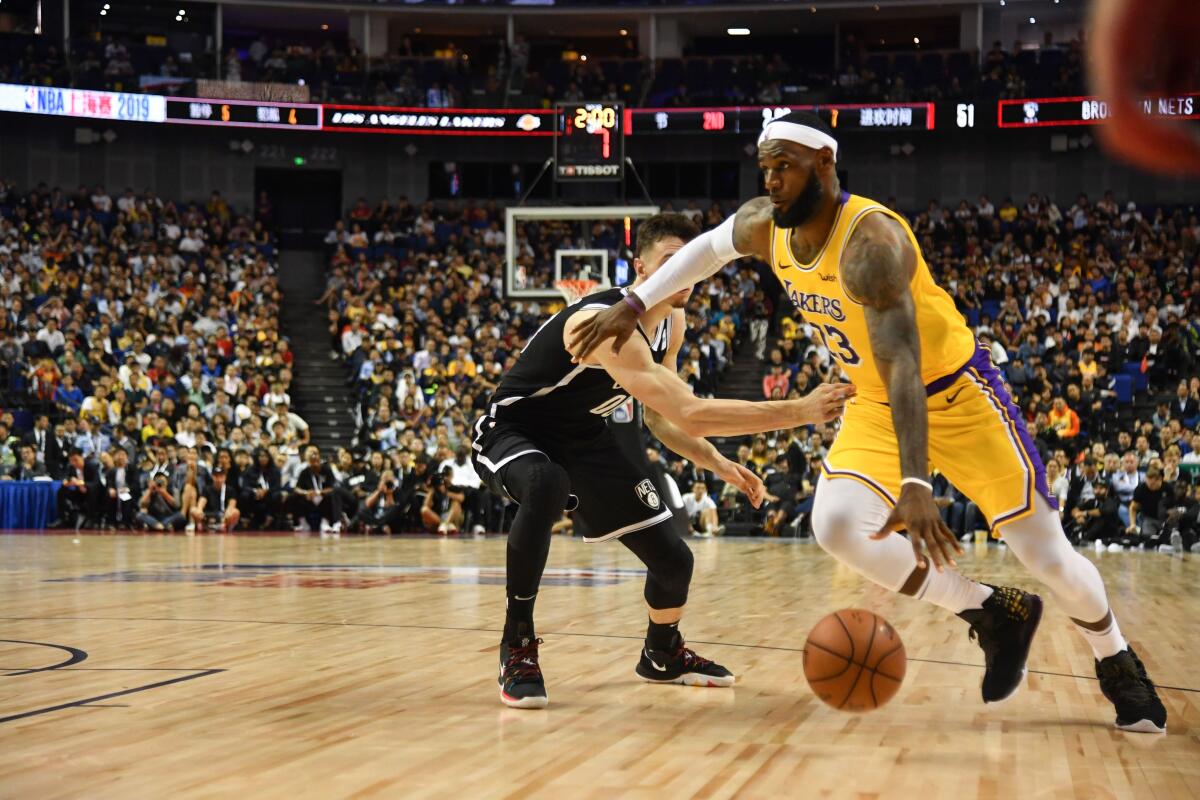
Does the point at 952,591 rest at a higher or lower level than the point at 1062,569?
lower

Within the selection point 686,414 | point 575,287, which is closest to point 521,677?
point 686,414

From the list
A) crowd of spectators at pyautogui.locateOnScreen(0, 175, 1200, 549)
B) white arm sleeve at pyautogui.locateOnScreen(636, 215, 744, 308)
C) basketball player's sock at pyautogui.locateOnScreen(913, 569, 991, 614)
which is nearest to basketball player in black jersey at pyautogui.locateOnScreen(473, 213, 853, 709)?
white arm sleeve at pyautogui.locateOnScreen(636, 215, 744, 308)

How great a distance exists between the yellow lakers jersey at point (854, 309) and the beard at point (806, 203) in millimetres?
96

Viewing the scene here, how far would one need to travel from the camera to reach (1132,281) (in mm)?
24453

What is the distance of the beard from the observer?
15.1 feet

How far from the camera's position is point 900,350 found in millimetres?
4203

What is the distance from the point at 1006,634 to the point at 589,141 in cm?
1814

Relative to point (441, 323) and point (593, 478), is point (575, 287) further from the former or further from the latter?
point (593, 478)

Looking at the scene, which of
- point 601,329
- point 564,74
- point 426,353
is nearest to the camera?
point 601,329

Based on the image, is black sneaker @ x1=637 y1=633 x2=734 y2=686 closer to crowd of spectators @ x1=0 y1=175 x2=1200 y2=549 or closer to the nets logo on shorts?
the nets logo on shorts

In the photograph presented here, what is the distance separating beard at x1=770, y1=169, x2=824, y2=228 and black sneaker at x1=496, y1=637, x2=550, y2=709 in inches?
78.4

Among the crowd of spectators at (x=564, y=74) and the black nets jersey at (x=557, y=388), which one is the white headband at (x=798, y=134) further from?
the crowd of spectators at (x=564, y=74)

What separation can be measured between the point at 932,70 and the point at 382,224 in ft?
45.8

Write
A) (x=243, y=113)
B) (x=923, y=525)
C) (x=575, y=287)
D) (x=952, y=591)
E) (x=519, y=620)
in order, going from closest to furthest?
(x=923, y=525), (x=952, y=591), (x=519, y=620), (x=575, y=287), (x=243, y=113)
